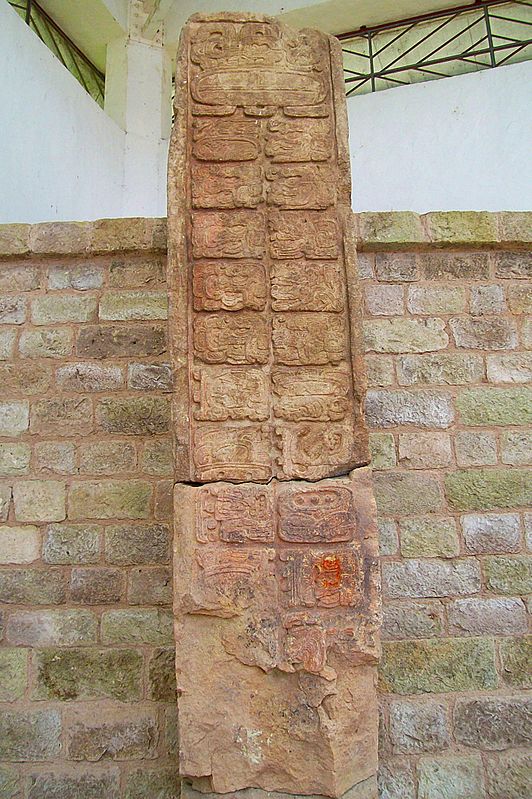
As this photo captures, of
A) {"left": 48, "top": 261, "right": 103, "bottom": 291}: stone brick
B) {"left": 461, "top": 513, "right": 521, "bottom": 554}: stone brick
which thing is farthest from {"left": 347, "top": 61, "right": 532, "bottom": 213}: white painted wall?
{"left": 461, "top": 513, "right": 521, "bottom": 554}: stone brick

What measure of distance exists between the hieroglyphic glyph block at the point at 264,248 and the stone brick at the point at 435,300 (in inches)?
40.7

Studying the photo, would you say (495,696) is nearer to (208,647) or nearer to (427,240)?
(208,647)

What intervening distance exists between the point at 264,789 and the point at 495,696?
4.49 feet

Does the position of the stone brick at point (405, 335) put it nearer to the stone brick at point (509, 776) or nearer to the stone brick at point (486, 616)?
the stone brick at point (486, 616)

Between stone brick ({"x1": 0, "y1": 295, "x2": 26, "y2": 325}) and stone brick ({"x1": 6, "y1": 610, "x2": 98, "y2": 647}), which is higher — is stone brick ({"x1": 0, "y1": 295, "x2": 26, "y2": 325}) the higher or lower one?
the higher one

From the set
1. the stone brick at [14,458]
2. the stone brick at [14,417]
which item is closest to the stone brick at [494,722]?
the stone brick at [14,458]

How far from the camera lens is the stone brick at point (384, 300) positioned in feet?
10.8

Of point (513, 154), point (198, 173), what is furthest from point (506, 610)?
point (513, 154)

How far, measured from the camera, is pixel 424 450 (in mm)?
3148

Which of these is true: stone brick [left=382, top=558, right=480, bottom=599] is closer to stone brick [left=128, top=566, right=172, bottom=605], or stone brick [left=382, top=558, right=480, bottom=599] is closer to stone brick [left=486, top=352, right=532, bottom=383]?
stone brick [left=486, top=352, right=532, bottom=383]

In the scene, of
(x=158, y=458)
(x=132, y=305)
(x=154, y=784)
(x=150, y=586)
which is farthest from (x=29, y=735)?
(x=132, y=305)

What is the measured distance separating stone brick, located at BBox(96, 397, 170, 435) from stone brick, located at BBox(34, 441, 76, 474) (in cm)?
20

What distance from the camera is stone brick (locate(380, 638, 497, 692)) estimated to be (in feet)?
9.59

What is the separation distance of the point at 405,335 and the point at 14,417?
6.57 ft
